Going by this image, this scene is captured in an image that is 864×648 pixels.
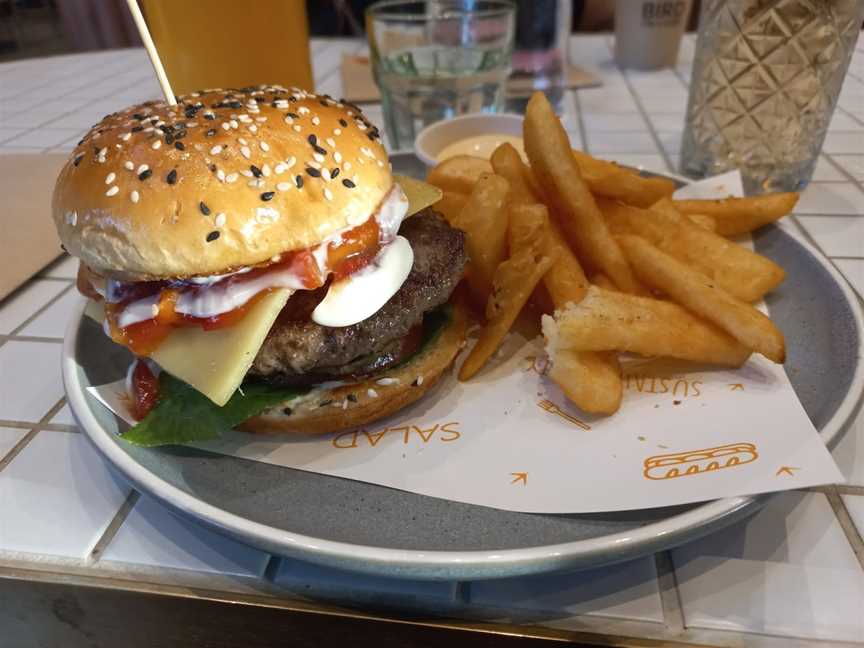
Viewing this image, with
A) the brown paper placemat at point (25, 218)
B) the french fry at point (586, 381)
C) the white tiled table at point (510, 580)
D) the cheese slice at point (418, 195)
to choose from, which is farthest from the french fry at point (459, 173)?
the brown paper placemat at point (25, 218)

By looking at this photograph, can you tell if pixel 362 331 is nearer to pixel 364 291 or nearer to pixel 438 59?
pixel 364 291

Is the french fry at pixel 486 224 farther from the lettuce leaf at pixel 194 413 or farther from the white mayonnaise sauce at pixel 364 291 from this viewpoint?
the lettuce leaf at pixel 194 413

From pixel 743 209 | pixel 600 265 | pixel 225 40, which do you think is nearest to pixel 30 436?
pixel 600 265

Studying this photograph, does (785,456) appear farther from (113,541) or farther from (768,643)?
(113,541)

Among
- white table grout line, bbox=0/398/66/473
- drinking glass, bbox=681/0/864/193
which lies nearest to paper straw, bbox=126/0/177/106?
white table grout line, bbox=0/398/66/473

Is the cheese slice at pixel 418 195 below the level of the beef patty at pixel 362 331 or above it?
above

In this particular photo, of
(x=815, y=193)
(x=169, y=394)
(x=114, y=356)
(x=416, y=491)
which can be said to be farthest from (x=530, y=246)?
(x=815, y=193)
